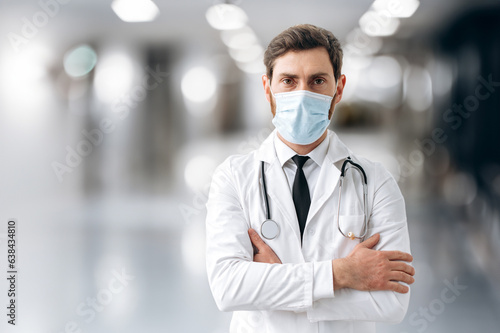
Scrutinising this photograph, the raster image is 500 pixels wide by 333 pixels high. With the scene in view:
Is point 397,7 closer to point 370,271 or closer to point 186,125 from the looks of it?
point 186,125

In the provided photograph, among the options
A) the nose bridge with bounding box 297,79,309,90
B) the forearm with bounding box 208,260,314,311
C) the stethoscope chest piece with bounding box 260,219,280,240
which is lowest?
the forearm with bounding box 208,260,314,311

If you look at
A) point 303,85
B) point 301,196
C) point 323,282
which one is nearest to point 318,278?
point 323,282

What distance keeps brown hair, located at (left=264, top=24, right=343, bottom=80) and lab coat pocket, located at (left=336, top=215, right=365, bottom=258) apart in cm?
46

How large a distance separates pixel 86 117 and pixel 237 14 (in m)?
2.59

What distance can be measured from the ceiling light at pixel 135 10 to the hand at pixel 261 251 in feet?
16.1

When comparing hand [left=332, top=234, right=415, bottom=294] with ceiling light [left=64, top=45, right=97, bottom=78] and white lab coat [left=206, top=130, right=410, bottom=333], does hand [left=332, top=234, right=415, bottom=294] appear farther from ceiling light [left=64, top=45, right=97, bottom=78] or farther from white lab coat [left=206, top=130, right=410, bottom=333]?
ceiling light [left=64, top=45, right=97, bottom=78]

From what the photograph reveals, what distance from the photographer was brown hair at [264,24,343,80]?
131 centimetres

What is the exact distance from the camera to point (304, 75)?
1.33 m

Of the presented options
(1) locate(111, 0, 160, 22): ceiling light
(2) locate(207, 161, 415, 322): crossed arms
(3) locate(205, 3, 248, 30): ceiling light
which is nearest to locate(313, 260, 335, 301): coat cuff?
(2) locate(207, 161, 415, 322): crossed arms

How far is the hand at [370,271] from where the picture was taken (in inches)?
46.5

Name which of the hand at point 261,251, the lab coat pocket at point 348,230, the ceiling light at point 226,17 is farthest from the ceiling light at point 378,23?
the hand at point 261,251

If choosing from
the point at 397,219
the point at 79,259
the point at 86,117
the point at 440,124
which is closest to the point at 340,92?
the point at 397,219

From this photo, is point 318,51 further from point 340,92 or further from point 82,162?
point 82,162

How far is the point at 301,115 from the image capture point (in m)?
1.34
